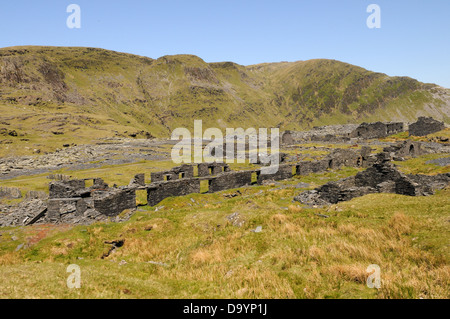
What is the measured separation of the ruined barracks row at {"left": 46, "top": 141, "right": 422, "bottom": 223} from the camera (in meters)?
23.3

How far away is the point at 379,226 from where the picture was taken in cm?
1378

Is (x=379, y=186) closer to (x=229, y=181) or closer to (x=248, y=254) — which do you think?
(x=248, y=254)

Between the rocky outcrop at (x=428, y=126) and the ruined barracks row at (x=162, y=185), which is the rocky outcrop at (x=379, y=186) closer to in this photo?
the ruined barracks row at (x=162, y=185)

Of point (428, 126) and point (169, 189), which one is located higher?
point (428, 126)

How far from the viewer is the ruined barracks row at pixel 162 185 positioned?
916 inches

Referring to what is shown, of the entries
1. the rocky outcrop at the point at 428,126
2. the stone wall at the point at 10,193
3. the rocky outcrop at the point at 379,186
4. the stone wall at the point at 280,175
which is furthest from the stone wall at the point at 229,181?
the rocky outcrop at the point at 428,126

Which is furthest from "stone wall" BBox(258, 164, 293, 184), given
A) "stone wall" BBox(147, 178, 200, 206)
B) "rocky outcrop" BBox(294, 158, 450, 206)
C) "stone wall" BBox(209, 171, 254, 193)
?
"rocky outcrop" BBox(294, 158, 450, 206)

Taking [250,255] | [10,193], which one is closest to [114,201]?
[250,255]

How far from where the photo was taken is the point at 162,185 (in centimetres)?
2902

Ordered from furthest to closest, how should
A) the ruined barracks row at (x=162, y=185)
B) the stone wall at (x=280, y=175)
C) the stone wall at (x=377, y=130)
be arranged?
the stone wall at (x=377, y=130) < the stone wall at (x=280, y=175) < the ruined barracks row at (x=162, y=185)

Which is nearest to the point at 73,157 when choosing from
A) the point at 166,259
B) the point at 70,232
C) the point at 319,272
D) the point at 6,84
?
the point at 70,232

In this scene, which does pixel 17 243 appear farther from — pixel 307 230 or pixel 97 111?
pixel 97 111

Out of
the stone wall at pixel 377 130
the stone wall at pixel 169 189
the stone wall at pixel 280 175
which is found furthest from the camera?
the stone wall at pixel 377 130
